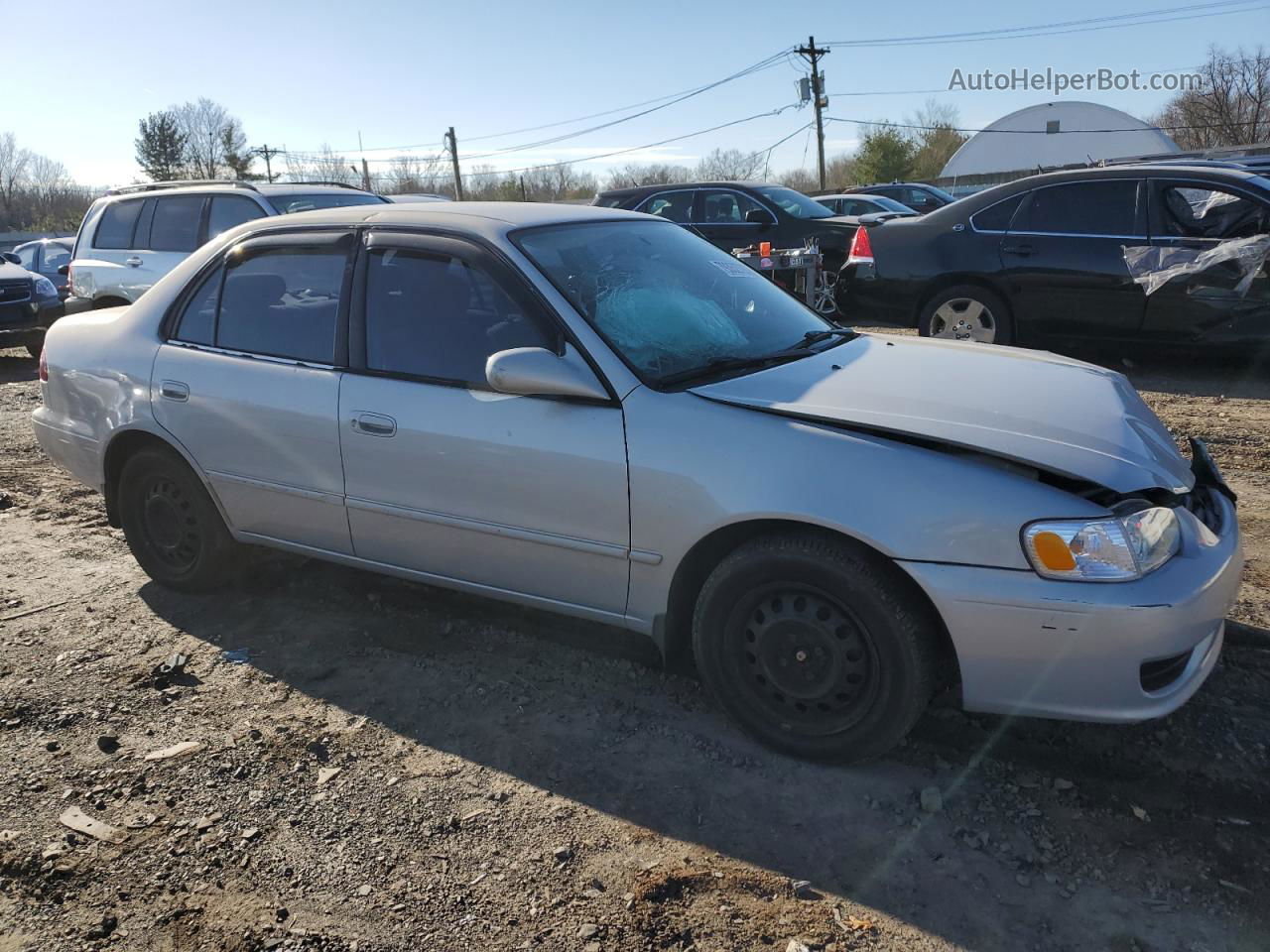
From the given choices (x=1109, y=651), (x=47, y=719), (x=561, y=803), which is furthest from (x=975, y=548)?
(x=47, y=719)

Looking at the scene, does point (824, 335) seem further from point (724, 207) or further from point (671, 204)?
point (671, 204)

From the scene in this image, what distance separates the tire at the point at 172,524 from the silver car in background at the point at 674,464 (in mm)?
16

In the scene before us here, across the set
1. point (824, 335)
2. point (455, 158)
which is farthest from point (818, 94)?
point (824, 335)

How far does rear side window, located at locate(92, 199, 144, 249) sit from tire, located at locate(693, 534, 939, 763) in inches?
352

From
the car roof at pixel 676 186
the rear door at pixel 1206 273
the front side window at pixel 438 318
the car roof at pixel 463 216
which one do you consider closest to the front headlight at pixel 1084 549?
the front side window at pixel 438 318

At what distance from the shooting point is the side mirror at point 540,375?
3.03 metres

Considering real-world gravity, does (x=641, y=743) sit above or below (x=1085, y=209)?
below

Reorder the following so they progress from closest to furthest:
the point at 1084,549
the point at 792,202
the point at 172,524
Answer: the point at 1084,549 → the point at 172,524 → the point at 792,202

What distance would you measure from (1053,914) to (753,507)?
4.17ft

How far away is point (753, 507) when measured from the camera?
2807 mm

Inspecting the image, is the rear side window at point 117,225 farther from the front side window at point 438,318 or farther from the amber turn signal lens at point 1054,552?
the amber turn signal lens at point 1054,552

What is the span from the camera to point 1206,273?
7109 mm

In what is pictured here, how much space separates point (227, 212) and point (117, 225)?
1.59 m

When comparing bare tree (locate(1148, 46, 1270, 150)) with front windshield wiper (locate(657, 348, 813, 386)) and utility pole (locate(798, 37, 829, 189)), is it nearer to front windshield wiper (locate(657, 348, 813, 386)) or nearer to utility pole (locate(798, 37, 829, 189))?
utility pole (locate(798, 37, 829, 189))
